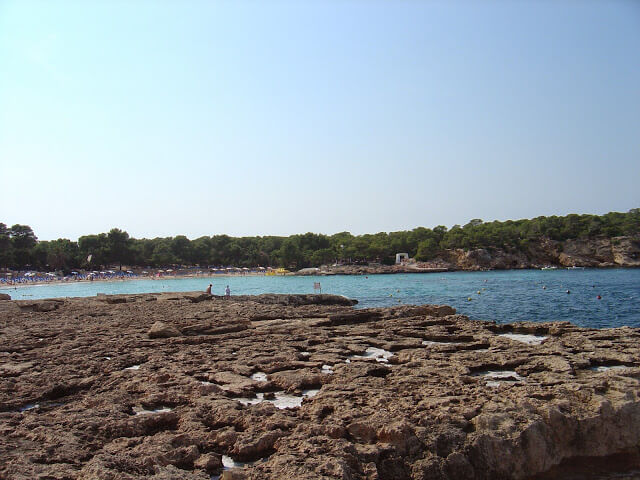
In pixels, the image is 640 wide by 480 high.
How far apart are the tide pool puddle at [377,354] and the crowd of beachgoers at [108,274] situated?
8574cm

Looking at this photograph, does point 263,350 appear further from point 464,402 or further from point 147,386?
point 464,402

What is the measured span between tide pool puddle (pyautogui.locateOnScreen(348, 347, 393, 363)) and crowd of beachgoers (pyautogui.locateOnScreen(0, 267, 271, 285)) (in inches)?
3376

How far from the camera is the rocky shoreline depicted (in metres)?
5.29

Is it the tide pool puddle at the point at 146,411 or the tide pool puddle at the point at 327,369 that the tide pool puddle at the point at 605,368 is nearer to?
the tide pool puddle at the point at 327,369

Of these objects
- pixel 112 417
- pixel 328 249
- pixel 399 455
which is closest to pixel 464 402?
pixel 399 455

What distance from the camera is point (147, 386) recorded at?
8.15 m

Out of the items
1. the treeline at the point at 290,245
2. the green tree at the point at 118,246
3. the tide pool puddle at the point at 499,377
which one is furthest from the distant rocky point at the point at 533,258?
the tide pool puddle at the point at 499,377

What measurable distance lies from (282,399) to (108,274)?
109292 mm

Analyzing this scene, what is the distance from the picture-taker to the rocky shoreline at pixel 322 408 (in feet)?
17.4

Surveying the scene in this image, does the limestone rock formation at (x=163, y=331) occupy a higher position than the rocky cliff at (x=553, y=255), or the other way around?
the rocky cliff at (x=553, y=255)

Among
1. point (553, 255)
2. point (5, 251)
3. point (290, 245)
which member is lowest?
point (553, 255)

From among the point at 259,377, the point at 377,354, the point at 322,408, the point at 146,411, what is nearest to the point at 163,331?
the point at 259,377

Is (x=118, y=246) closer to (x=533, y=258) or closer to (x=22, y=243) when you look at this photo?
(x=22, y=243)

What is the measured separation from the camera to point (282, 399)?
7699 millimetres
